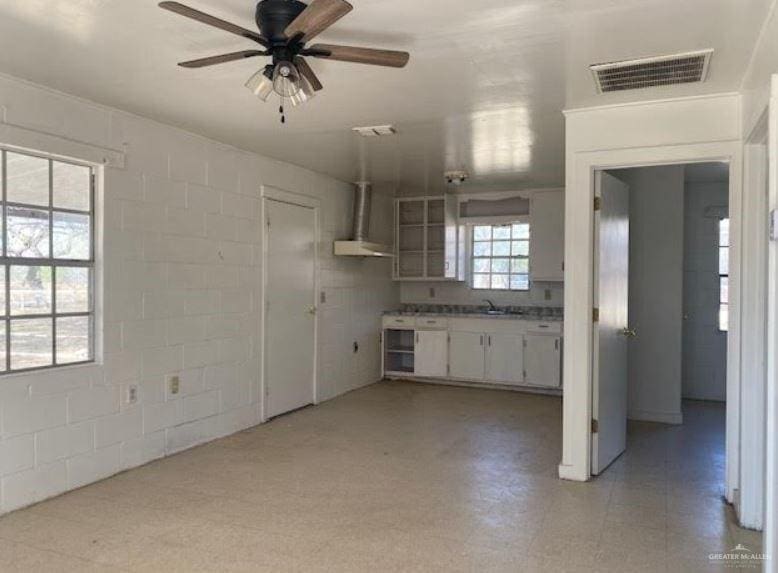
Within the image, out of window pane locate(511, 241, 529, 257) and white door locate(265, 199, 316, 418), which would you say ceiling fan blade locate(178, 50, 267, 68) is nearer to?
white door locate(265, 199, 316, 418)

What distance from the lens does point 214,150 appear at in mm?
4660

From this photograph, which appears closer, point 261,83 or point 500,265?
point 261,83

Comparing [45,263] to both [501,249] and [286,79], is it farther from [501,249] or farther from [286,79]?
[501,249]

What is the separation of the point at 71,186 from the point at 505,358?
4.76m

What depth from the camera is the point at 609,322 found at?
4027mm

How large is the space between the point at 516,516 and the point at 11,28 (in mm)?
3426

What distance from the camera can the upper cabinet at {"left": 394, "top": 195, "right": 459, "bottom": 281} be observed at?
7371 millimetres

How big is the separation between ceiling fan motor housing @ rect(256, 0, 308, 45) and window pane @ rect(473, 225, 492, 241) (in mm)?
5465

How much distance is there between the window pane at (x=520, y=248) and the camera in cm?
731

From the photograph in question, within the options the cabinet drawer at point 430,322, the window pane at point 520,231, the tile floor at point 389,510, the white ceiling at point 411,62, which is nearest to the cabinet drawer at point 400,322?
the cabinet drawer at point 430,322

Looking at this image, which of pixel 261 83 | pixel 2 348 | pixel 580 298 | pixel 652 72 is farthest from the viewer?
pixel 580 298

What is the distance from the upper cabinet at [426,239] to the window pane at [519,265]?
0.70 metres

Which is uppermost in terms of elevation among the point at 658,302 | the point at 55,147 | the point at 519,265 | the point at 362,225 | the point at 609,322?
the point at 55,147

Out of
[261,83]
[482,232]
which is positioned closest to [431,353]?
[482,232]
